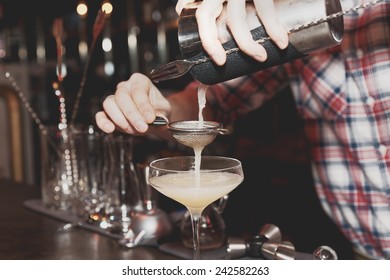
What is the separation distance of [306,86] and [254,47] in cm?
97

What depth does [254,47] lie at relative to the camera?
1137mm

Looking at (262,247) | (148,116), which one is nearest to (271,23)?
(148,116)

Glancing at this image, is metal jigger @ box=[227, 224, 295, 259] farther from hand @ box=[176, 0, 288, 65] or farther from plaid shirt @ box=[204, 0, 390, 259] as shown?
hand @ box=[176, 0, 288, 65]

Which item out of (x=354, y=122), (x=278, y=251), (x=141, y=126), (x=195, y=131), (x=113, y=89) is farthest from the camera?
(x=113, y=89)

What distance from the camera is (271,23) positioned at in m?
1.14

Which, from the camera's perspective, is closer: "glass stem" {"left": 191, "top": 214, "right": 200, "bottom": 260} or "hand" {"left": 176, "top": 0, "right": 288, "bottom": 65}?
"hand" {"left": 176, "top": 0, "right": 288, "bottom": 65}

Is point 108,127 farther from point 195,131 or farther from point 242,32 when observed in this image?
point 242,32

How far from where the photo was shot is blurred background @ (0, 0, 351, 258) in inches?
164

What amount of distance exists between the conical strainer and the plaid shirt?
2.14 ft

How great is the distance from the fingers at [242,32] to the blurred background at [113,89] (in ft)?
3.54

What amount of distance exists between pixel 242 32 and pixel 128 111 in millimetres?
460

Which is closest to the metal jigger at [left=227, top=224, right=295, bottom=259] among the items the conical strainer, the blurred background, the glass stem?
the glass stem

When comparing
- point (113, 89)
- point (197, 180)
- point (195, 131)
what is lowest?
point (197, 180)
